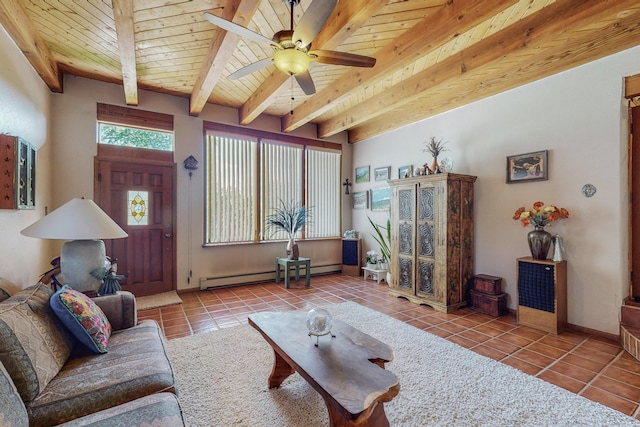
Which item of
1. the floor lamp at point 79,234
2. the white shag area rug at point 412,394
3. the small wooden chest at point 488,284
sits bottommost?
the white shag area rug at point 412,394

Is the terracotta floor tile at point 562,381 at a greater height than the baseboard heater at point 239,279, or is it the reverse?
the baseboard heater at point 239,279

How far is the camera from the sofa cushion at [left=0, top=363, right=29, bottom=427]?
3.28 feet

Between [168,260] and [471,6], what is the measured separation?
495 cm

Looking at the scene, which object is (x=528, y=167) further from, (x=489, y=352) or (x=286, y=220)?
(x=286, y=220)

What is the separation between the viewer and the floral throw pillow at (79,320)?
1.72 meters

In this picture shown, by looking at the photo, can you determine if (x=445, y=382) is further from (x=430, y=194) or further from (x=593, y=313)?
(x=430, y=194)

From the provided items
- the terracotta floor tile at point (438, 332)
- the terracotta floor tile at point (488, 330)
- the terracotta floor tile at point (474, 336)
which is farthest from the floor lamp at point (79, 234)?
the terracotta floor tile at point (488, 330)

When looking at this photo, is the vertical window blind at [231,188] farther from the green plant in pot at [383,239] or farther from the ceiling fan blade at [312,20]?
the ceiling fan blade at [312,20]

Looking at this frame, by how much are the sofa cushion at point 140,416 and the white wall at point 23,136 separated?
6.99 feet

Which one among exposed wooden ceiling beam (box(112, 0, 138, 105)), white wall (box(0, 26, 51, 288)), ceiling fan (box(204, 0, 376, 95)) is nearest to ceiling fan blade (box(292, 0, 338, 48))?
ceiling fan (box(204, 0, 376, 95))

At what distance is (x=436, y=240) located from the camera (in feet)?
13.0

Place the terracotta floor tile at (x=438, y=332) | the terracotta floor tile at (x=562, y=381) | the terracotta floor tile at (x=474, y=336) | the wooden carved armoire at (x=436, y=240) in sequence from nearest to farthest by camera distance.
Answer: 1. the terracotta floor tile at (x=562, y=381)
2. the terracotta floor tile at (x=474, y=336)
3. the terracotta floor tile at (x=438, y=332)
4. the wooden carved armoire at (x=436, y=240)

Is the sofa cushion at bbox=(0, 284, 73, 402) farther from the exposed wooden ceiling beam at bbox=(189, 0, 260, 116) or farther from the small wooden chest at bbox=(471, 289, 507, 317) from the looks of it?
the small wooden chest at bbox=(471, 289, 507, 317)

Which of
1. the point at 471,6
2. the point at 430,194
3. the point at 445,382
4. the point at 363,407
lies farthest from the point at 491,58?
the point at 363,407
